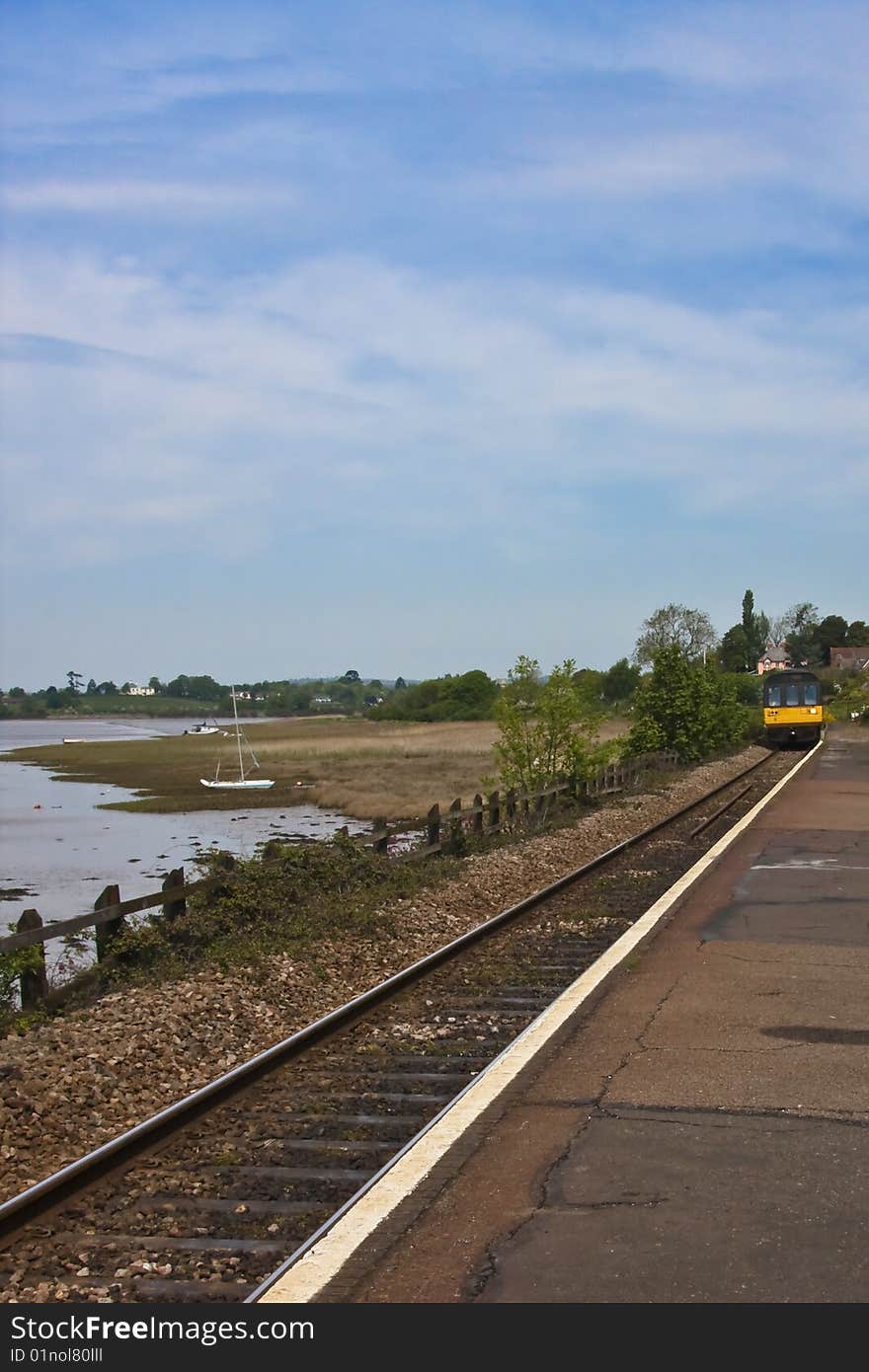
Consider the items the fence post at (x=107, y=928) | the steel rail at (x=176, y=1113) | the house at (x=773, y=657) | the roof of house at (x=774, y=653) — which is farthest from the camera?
the roof of house at (x=774, y=653)

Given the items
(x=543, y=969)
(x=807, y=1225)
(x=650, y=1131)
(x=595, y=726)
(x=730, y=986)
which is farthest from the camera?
(x=595, y=726)

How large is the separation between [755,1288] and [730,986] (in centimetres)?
570

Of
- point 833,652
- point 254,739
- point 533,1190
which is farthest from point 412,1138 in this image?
point 833,652

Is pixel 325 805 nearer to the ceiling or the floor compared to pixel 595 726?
nearer to the floor

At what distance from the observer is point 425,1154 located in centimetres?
632

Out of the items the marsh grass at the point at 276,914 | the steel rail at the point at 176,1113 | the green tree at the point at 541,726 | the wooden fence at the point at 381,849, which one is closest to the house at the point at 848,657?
the wooden fence at the point at 381,849

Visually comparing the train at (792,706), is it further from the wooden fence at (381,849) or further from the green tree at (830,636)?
the green tree at (830,636)

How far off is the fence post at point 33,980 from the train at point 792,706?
50034mm

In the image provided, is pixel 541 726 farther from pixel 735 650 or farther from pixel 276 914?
pixel 735 650

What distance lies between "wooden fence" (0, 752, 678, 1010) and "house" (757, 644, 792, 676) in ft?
433

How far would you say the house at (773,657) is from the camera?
547 feet
